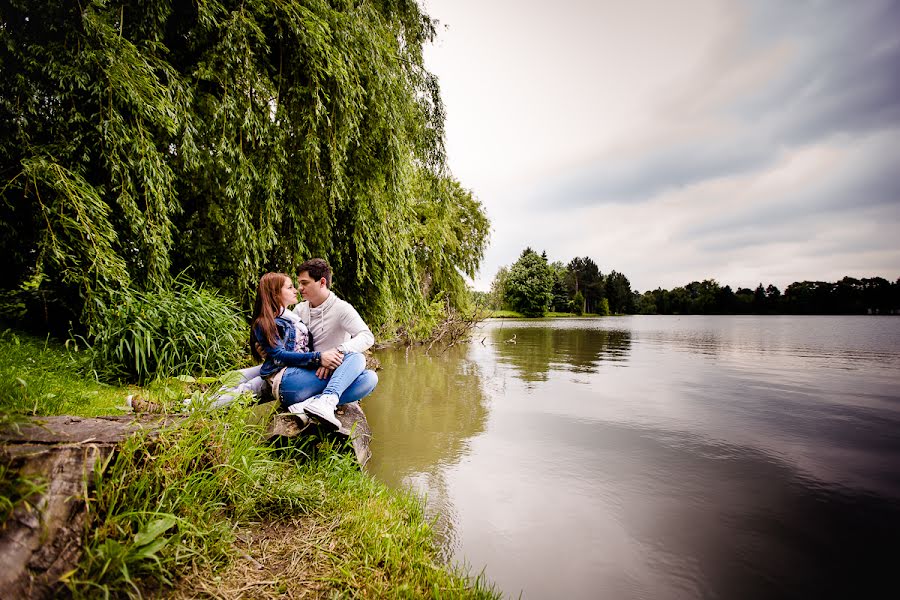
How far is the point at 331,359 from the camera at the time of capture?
323cm

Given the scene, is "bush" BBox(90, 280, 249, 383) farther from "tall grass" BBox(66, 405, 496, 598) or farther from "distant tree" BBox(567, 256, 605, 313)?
"distant tree" BBox(567, 256, 605, 313)

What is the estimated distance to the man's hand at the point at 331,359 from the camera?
10.6ft

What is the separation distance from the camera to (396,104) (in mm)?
5527

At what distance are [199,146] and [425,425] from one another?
15.3 feet

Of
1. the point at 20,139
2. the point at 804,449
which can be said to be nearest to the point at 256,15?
the point at 20,139

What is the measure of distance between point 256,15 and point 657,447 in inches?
300

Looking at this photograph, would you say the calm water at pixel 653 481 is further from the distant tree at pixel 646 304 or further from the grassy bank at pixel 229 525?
the distant tree at pixel 646 304

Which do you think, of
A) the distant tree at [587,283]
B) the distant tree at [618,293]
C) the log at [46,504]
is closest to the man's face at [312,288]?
the log at [46,504]

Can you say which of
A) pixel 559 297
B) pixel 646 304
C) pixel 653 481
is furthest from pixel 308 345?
pixel 646 304

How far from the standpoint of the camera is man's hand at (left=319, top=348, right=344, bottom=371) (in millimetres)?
3223

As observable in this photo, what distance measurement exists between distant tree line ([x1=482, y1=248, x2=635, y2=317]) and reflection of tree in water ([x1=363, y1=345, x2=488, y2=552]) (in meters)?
29.1

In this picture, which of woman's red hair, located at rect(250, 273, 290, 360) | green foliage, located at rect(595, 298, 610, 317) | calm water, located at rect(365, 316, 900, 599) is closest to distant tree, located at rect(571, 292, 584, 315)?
green foliage, located at rect(595, 298, 610, 317)

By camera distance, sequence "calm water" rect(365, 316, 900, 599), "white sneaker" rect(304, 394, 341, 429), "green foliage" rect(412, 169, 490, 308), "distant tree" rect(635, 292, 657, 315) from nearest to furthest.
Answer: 1. "calm water" rect(365, 316, 900, 599)
2. "white sneaker" rect(304, 394, 341, 429)
3. "green foliage" rect(412, 169, 490, 308)
4. "distant tree" rect(635, 292, 657, 315)

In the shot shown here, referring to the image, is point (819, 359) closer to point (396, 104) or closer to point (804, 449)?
point (804, 449)
